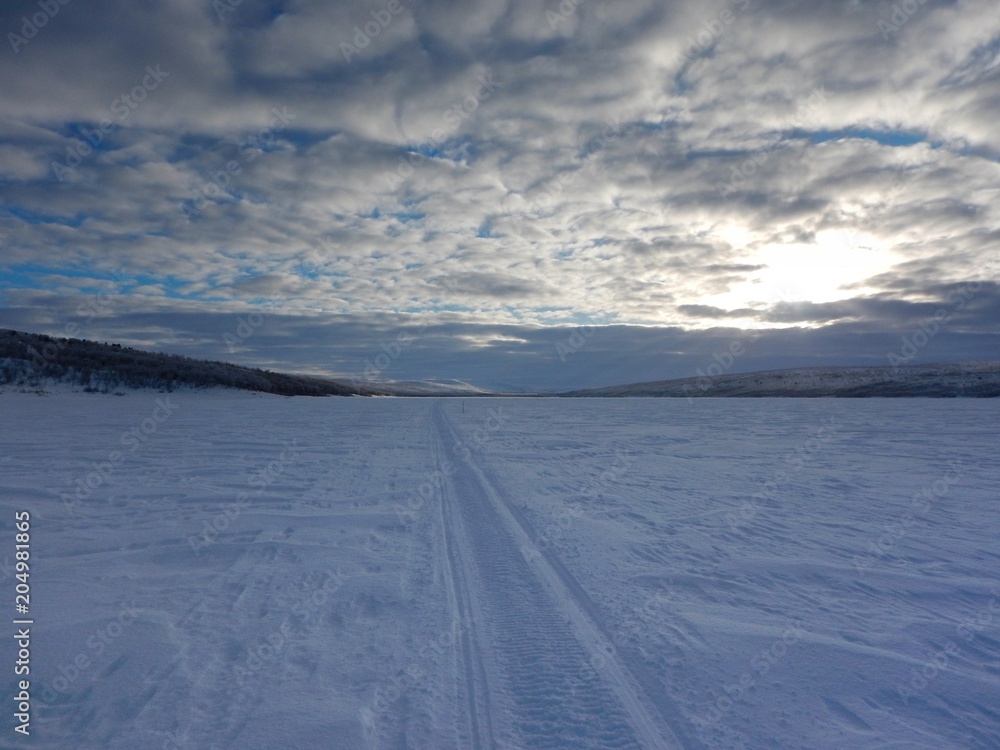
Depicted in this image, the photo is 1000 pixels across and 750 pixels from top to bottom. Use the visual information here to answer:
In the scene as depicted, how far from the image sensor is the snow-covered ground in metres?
3.37

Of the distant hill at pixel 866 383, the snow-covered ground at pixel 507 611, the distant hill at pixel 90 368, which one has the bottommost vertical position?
the snow-covered ground at pixel 507 611

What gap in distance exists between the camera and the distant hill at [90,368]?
47219 millimetres

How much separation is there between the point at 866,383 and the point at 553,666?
8846 cm

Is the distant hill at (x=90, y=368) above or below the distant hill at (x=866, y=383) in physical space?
below

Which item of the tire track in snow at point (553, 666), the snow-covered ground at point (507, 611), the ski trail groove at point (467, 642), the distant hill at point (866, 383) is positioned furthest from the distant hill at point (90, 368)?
the distant hill at point (866, 383)

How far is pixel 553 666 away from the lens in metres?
3.87

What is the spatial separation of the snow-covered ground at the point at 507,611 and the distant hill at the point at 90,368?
47254 millimetres

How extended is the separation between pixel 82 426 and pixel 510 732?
79.0 feet

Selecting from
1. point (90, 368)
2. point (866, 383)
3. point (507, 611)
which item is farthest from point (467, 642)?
point (866, 383)

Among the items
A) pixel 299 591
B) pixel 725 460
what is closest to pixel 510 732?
pixel 299 591

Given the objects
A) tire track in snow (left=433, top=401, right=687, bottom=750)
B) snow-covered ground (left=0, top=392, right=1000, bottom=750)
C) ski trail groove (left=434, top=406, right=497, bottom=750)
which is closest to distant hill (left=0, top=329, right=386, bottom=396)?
snow-covered ground (left=0, top=392, right=1000, bottom=750)

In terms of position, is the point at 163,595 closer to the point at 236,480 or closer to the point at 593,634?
the point at 593,634

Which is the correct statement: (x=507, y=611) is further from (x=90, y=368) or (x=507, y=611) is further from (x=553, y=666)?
(x=90, y=368)

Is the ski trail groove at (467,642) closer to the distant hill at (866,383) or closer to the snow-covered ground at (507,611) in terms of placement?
the snow-covered ground at (507,611)
